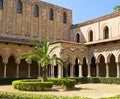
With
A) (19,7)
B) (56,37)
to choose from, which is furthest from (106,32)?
(19,7)

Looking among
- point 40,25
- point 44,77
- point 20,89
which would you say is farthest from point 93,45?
point 20,89

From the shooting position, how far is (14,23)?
30359 mm

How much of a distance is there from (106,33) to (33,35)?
364 inches

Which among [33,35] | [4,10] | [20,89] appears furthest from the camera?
[33,35]

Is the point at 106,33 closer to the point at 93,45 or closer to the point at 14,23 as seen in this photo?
the point at 93,45

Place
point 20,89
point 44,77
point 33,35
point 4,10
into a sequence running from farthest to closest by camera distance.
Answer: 1. point 33,35
2. point 4,10
3. point 44,77
4. point 20,89

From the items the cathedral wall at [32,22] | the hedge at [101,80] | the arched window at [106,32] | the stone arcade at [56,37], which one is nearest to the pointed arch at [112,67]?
the stone arcade at [56,37]

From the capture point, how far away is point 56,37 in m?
34.2

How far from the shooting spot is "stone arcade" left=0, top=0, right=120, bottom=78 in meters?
27.3

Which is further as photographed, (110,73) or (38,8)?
(38,8)

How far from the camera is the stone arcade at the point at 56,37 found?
27344 mm

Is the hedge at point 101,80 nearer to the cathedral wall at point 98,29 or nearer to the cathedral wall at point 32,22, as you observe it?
the cathedral wall at point 98,29

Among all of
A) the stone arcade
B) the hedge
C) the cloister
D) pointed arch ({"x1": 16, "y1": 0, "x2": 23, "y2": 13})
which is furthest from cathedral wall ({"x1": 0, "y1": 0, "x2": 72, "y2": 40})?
the hedge

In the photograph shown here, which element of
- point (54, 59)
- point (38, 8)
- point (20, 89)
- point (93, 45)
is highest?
point (38, 8)
